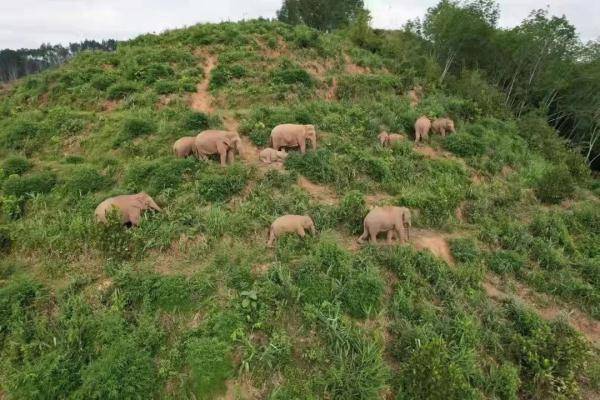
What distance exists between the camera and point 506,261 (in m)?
9.54

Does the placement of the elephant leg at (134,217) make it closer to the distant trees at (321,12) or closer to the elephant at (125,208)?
the elephant at (125,208)

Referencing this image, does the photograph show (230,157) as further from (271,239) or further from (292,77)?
(292,77)

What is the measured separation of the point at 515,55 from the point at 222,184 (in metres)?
20.8

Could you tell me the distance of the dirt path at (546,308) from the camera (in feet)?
27.6

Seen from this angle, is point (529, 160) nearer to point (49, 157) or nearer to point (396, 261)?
point (396, 261)

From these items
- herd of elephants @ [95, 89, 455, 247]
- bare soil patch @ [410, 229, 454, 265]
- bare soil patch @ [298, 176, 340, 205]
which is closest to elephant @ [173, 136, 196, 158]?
herd of elephants @ [95, 89, 455, 247]

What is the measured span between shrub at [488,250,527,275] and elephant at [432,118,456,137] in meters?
6.23

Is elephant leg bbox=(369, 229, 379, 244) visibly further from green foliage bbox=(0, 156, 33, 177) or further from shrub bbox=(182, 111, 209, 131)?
green foliage bbox=(0, 156, 33, 177)

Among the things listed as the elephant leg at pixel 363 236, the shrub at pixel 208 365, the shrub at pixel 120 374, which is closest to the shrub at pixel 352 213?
the elephant leg at pixel 363 236

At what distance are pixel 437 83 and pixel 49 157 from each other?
58.6ft

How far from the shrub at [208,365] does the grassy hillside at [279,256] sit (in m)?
0.02

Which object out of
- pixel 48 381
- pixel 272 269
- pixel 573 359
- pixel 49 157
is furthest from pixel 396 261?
pixel 49 157

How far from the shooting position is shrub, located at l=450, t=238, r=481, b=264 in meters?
9.19

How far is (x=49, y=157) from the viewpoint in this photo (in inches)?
492
